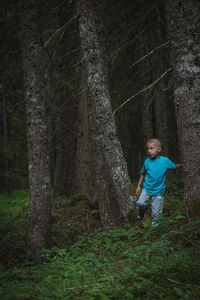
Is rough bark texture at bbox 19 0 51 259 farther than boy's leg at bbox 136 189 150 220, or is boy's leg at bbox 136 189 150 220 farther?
rough bark texture at bbox 19 0 51 259

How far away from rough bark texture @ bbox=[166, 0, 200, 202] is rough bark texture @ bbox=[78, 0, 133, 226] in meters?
1.34

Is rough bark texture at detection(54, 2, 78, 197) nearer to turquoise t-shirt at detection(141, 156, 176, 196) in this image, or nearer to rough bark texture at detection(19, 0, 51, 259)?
rough bark texture at detection(19, 0, 51, 259)

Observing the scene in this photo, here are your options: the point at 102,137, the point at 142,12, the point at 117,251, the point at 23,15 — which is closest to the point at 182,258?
the point at 117,251

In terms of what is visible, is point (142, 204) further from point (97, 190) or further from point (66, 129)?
point (66, 129)

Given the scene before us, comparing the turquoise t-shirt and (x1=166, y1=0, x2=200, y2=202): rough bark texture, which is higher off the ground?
(x1=166, y1=0, x2=200, y2=202): rough bark texture

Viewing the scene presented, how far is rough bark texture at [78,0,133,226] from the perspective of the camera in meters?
5.59

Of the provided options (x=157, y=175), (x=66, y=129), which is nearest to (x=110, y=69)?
(x=66, y=129)

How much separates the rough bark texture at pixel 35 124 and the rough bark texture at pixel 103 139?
1.08 metres

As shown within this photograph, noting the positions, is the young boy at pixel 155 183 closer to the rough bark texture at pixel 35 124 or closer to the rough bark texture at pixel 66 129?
the rough bark texture at pixel 35 124

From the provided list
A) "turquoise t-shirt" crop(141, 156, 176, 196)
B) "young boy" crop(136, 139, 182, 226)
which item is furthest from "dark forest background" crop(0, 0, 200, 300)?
"turquoise t-shirt" crop(141, 156, 176, 196)

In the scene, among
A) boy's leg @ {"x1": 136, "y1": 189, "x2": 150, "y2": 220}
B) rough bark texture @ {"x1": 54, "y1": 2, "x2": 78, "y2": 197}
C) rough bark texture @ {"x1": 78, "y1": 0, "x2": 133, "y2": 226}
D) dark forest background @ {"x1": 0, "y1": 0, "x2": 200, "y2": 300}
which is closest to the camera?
dark forest background @ {"x1": 0, "y1": 0, "x2": 200, "y2": 300}

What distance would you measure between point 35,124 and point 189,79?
324 cm

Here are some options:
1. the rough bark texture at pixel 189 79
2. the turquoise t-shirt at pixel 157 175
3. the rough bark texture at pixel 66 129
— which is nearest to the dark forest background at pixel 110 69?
the rough bark texture at pixel 66 129

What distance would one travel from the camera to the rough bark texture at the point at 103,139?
→ 18.3 feet
